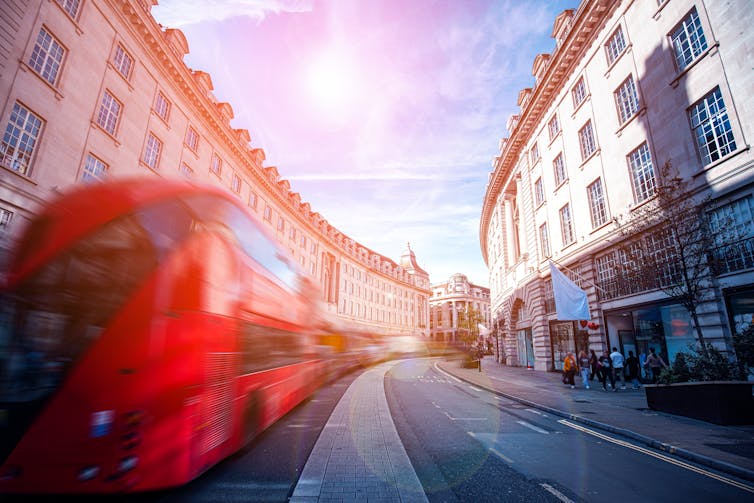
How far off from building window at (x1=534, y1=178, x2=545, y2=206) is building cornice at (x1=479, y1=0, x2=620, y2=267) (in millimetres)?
4264

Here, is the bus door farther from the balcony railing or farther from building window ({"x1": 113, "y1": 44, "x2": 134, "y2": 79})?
building window ({"x1": 113, "y1": 44, "x2": 134, "y2": 79})

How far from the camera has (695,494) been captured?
14.8 feet

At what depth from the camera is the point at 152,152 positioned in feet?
72.5

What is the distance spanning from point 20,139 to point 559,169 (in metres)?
27.5

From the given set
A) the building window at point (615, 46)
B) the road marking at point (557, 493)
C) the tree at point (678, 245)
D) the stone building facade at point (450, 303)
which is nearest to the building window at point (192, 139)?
the building window at point (615, 46)

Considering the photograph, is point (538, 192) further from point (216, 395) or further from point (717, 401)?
point (216, 395)

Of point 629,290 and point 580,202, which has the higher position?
point 580,202

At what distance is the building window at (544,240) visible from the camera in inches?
970

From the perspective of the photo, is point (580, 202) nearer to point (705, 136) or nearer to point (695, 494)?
point (705, 136)

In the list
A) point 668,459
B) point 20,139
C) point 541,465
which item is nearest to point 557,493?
point 541,465

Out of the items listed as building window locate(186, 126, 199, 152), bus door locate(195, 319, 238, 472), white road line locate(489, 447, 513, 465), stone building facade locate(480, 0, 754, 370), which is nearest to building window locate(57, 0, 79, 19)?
building window locate(186, 126, 199, 152)

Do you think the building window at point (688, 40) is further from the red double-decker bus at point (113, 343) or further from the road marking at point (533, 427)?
the red double-decker bus at point (113, 343)

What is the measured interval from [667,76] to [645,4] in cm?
402

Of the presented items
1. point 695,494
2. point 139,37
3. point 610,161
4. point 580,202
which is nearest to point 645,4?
point 610,161
